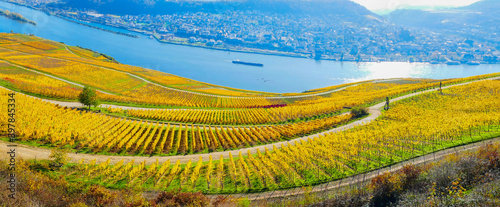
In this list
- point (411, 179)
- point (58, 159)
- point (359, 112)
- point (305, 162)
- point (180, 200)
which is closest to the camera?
point (180, 200)

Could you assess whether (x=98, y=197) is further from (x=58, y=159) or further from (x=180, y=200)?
(x=58, y=159)

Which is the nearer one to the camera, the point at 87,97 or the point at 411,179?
the point at 411,179

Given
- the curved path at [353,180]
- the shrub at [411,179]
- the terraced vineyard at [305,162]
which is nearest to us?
the shrub at [411,179]

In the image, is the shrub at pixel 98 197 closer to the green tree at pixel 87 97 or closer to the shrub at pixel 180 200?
the shrub at pixel 180 200

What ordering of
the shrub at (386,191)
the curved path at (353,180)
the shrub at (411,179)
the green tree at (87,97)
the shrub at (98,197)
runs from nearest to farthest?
the shrub at (98,197) → the shrub at (386,191) → the shrub at (411,179) → the curved path at (353,180) → the green tree at (87,97)

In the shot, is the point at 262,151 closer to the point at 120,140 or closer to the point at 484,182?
the point at 120,140

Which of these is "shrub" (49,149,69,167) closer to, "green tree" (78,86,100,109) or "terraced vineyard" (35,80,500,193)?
"terraced vineyard" (35,80,500,193)

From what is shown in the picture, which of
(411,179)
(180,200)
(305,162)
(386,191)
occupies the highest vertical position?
(411,179)

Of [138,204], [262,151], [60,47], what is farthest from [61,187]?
[60,47]

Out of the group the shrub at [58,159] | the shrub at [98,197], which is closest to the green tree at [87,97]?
the shrub at [58,159]

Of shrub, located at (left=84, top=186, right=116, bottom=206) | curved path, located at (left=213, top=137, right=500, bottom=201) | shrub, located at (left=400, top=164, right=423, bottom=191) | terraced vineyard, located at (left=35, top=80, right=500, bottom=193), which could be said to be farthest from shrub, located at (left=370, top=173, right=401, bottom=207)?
shrub, located at (left=84, top=186, right=116, bottom=206)

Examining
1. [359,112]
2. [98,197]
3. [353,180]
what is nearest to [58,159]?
[98,197]
